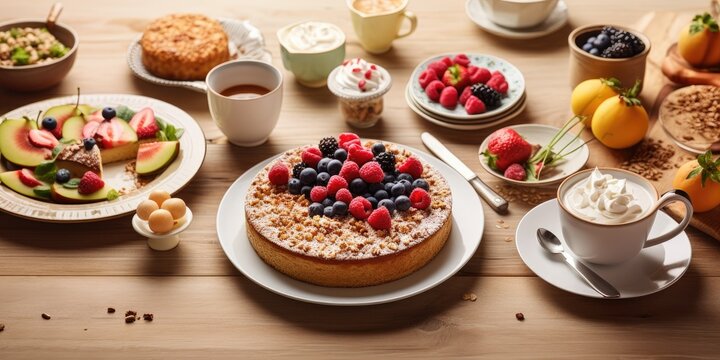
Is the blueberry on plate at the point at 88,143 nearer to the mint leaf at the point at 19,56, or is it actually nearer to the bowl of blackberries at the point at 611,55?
the mint leaf at the point at 19,56

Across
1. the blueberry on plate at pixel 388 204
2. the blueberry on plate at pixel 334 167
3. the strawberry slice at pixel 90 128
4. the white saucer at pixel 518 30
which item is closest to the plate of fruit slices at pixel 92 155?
the strawberry slice at pixel 90 128

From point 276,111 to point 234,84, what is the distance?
19 centimetres

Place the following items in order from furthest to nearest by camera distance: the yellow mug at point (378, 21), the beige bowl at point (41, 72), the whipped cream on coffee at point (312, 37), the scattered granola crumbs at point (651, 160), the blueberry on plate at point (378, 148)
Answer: the yellow mug at point (378, 21) < the whipped cream on coffee at point (312, 37) < the beige bowl at point (41, 72) < the scattered granola crumbs at point (651, 160) < the blueberry on plate at point (378, 148)

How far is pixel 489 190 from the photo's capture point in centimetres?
221

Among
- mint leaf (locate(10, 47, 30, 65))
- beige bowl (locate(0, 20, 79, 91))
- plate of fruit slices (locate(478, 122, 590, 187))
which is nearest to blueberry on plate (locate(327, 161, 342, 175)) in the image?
plate of fruit slices (locate(478, 122, 590, 187))

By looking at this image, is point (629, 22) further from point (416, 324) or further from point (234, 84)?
point (416, 324)

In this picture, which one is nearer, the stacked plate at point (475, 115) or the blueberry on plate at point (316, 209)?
the blueberry on plate at point (316, 209)

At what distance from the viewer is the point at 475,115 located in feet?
8.13

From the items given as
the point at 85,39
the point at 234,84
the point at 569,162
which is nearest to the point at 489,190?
the point at 569,162

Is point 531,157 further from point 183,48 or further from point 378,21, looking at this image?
point 183,48

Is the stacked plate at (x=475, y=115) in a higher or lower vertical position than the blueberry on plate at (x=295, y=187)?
lower

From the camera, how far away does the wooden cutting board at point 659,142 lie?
2076 millimetres

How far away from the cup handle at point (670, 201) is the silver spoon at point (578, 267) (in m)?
0.15

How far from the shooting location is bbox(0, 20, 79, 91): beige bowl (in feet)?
8.57
